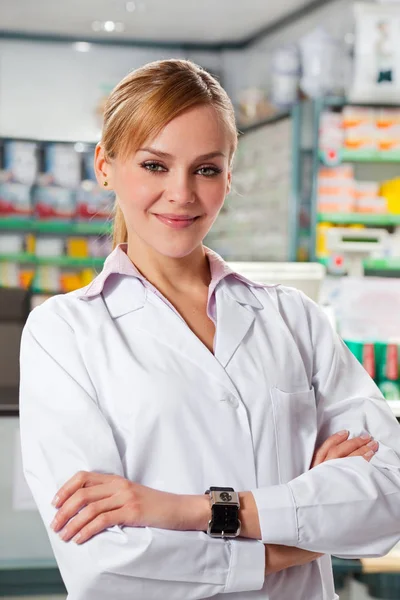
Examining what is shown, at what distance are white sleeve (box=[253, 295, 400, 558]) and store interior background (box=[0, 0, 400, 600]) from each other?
2470 mm

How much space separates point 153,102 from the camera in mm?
1335

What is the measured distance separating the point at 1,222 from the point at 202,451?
21.4ft

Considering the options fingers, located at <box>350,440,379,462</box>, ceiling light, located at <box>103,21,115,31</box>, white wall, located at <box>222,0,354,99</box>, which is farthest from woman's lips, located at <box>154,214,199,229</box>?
ceiling light, located at <box>103,21,115,31</box>

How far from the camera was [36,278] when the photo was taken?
7.56 meters

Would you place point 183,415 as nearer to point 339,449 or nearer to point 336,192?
point 339,449

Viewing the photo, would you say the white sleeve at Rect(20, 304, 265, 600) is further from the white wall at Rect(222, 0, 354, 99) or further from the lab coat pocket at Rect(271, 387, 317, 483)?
the white wall at Rect(222, 0, 354, 99)

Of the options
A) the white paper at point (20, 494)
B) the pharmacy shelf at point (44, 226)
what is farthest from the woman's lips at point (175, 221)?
the pharmacy shelf at point (44, 226)

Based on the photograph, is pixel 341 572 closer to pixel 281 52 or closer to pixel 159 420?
pixel 159 420

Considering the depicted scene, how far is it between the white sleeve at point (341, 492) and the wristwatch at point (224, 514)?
4 centimetres

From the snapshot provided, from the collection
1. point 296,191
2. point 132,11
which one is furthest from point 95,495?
point 132,11

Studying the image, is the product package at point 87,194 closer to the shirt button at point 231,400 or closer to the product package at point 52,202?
the product package at point 52,202

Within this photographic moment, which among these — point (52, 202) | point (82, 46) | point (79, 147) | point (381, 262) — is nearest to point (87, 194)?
point (52, 202)

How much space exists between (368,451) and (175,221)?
509 mm

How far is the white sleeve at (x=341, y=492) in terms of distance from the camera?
1243mm
